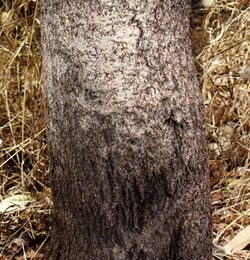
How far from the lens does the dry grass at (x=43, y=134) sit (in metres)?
2.65

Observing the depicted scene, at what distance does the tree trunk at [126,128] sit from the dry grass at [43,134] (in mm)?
508

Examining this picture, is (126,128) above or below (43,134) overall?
above

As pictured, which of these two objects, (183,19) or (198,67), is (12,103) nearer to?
(198,67)

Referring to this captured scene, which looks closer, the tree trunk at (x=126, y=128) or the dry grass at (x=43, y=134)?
the tree trunk at (x=126, y=128)

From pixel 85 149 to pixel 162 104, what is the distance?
239mm

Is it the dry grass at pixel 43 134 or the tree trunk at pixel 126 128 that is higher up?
the tree trunk at pixel 126 128

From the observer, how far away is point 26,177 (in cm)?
278

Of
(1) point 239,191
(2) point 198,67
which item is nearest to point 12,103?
(2) point 198,67

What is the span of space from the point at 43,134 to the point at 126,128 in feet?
3.34

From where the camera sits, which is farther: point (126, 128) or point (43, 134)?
point (43, 134)

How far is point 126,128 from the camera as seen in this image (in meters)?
1.89

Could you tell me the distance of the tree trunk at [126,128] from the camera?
1.84 meters

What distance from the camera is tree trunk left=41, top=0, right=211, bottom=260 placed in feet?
6.04

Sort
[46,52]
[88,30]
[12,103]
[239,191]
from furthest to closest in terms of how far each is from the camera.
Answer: [12,103] → [239,191] → [46,52] → [88,30]
